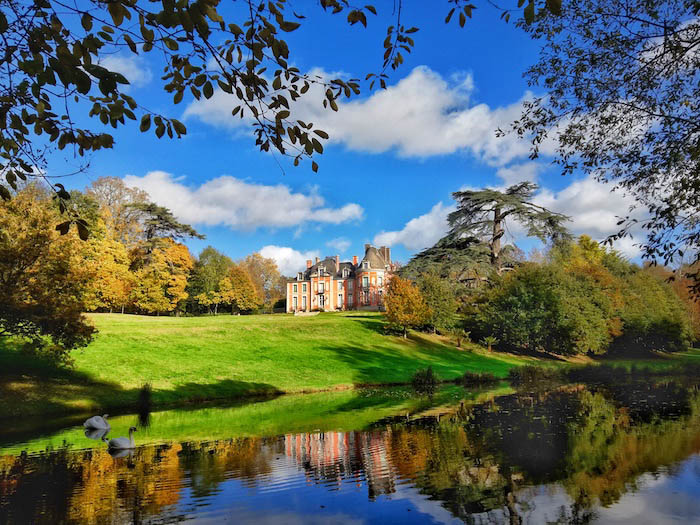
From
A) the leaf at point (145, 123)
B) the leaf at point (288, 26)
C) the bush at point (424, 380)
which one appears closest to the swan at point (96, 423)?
the leaf at point (145, 123)

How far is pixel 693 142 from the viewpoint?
9.34 m

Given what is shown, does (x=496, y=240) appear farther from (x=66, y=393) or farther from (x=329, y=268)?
(x=329, y=268)

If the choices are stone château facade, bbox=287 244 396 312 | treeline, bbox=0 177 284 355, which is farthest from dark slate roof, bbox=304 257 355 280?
treeline, bbox=0 177 284 355

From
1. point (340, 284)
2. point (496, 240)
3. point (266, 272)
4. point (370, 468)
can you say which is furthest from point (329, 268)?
point (370, 468)

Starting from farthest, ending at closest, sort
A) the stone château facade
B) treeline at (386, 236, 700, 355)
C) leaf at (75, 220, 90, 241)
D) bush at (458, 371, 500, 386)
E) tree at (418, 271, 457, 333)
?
the stone château facade → tree at (418, 271, 457, 333) → treeline at (386, 236, 700, 355) → bush at (458, 371, 500, 386) → leaf at (75, 220, 90, 241)

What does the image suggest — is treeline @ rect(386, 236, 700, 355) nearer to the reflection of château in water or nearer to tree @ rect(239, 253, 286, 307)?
the reflection of château in water

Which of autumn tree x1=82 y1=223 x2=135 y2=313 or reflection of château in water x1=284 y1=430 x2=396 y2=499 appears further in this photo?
autumn tree x1=82 y1=223 x2=135 y2=313

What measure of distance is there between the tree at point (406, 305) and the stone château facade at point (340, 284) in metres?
43.2

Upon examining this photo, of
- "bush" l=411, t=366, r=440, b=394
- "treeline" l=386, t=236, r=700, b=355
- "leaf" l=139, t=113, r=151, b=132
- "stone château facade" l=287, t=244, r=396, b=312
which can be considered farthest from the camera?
"stone château facade" l=287, t=244, r=396, b=312

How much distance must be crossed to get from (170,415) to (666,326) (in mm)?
51688

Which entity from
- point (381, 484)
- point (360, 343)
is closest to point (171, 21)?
point (381, 484)

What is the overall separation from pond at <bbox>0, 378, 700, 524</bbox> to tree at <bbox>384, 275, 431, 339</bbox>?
23.2 m

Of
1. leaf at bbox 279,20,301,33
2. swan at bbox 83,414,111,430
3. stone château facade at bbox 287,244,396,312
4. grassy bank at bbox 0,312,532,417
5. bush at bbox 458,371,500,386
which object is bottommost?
swan at bbox 83,414,111,430

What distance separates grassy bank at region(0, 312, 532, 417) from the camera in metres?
21.6
